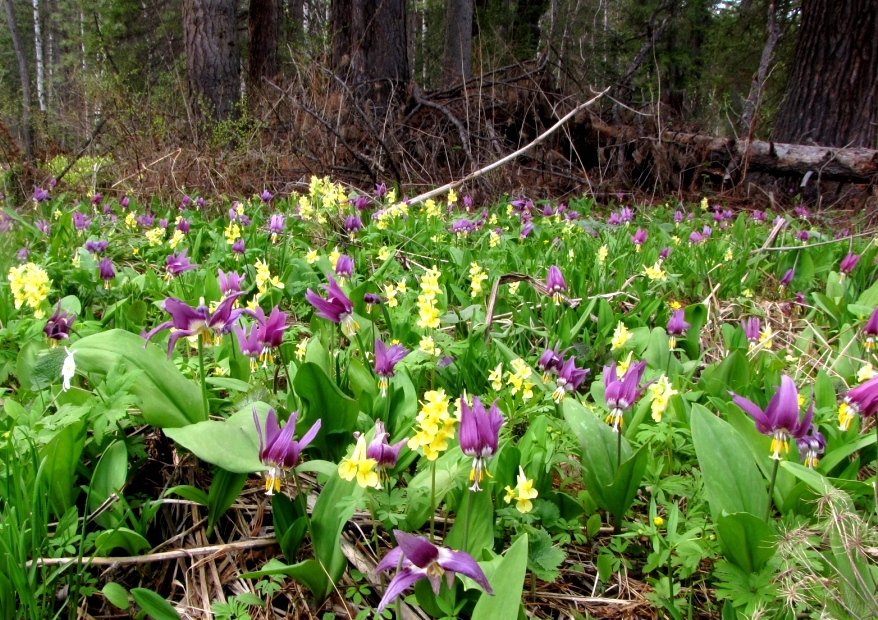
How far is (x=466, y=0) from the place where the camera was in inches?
546

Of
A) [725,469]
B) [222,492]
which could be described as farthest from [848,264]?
[222,492]

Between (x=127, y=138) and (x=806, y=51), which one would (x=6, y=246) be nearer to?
(x=127, y=138)

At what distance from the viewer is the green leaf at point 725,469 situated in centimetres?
148

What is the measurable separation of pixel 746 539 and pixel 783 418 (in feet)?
0.91

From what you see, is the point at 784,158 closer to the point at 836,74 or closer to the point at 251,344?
the point at 836,74

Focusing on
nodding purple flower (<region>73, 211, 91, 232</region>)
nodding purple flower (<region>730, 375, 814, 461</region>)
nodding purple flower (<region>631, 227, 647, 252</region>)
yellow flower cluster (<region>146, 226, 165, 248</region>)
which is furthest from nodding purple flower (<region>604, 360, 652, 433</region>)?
nodding purple flower (<region>73, 211, 91, 232</region>)

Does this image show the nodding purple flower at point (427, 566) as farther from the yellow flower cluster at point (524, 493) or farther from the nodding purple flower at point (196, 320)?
the nodding purple flower at point (196, 320)

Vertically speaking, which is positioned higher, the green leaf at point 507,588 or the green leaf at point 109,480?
the green leaf at point 507,588

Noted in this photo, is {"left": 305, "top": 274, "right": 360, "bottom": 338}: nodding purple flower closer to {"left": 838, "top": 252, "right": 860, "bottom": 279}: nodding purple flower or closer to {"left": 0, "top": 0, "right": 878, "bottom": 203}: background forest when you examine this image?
{"left": 838, "top": 252, "right": 860, "bottom": 279}: nodding purple flower

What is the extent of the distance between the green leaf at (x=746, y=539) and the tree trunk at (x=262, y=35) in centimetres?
1032

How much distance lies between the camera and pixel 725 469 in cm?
152

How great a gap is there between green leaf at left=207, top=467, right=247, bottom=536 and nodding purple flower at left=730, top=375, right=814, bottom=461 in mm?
1159

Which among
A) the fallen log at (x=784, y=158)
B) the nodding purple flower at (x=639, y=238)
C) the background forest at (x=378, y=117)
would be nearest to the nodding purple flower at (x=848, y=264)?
the nodding purple flower at (x=639, y=238)

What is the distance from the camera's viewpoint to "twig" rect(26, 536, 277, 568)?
1.35m
